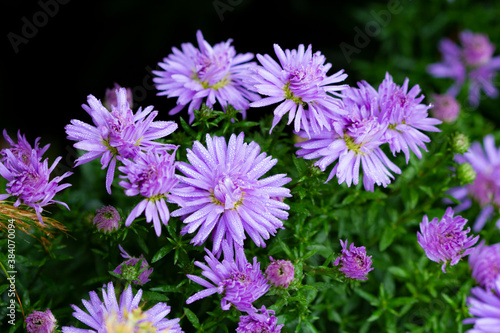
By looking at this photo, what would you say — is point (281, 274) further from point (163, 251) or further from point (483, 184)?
point (483, 184)

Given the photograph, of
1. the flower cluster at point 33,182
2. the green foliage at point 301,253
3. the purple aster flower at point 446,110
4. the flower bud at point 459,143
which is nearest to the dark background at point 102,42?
the purple aster flower at point 446,110

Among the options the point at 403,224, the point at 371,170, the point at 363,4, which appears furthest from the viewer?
the point at 363,4

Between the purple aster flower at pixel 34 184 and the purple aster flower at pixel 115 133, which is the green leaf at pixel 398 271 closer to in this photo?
the purple aster flower at pixel 115 133

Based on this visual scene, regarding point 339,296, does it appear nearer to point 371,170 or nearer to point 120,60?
point 371,170

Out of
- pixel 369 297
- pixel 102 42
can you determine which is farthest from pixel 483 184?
pixel 102 42

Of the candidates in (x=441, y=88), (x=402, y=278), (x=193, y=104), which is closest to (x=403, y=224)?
(x=402, y=278)

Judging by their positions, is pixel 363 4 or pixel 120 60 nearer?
pixel 120 60

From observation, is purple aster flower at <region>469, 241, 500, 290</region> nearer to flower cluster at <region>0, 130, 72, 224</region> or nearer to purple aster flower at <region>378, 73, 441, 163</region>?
purple aster flower at <region>378, 73, 441, 163</region>
